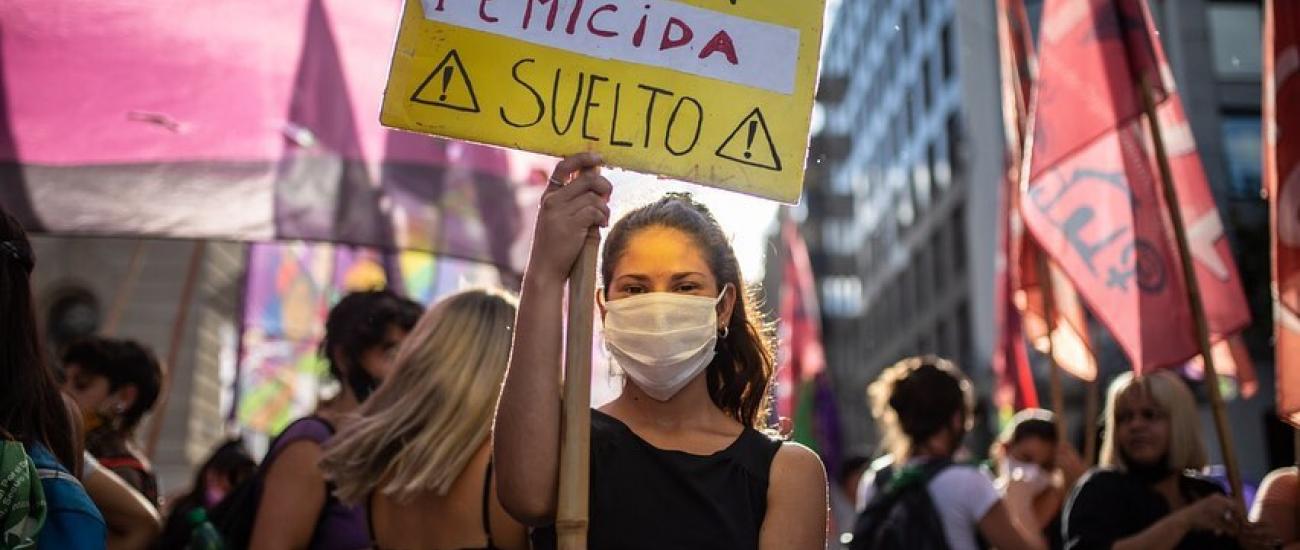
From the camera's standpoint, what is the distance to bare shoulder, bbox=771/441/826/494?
238cm

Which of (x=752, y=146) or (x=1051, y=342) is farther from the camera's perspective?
(x=1051, y=342)

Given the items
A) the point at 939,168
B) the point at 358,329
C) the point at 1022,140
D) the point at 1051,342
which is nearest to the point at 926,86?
the point at 939,168

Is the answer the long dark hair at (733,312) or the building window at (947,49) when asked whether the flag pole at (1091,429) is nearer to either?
the long dark hair at (733,312)

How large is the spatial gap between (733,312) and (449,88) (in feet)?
2.31

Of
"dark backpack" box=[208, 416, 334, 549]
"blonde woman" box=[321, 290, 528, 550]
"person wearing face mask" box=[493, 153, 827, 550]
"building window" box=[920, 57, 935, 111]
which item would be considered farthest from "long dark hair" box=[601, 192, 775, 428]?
"building window" box=[920, 57, 935, 111]

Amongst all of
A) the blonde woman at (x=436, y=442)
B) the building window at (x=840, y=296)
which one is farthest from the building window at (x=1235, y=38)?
the building window at (x=840, y=296)

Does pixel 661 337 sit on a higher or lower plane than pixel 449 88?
lower

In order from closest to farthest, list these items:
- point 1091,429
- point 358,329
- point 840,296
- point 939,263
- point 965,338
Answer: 1. point 358,329
2. point 1091,429
3. point 965,338
4. point 939,263
5. point 840,296

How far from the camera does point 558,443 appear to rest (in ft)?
7.39

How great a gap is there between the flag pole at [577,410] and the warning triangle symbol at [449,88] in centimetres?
34

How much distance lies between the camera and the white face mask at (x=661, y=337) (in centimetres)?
236

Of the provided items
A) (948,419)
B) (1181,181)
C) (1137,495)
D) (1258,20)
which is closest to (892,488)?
(948,419)

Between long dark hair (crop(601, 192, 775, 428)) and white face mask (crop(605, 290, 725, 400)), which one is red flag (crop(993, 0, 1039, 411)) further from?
white face mask (crop(605, 290, 725, 400))

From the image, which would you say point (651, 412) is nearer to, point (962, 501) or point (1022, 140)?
point (962, 501)
